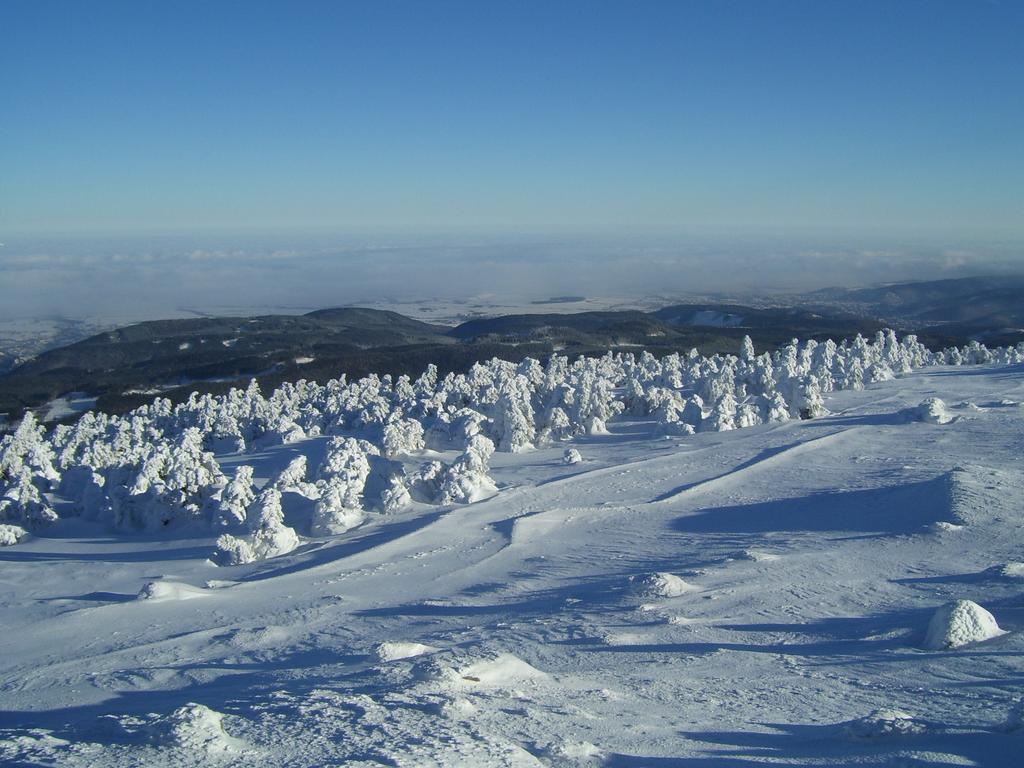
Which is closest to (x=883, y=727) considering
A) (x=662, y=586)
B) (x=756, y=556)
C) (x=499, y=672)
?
(x=499, y=672)

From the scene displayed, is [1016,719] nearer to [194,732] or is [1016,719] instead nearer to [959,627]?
[959,627]

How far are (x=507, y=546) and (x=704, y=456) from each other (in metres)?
15.0

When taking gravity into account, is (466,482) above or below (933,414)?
below

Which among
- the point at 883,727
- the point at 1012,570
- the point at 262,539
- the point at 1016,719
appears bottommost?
the point at 262,539

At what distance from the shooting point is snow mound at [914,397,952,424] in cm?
3609

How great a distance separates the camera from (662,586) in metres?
15.1

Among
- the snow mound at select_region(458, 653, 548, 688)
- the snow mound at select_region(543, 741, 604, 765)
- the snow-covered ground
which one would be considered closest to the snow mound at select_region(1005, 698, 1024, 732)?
the snow-covered ground

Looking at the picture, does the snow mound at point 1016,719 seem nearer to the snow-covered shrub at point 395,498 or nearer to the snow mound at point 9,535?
the snow-covered shrub at point 395,498

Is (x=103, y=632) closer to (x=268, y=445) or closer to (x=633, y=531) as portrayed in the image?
(x=633, y=531)

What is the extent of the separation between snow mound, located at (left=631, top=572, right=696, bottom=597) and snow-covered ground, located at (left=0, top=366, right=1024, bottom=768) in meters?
0.05

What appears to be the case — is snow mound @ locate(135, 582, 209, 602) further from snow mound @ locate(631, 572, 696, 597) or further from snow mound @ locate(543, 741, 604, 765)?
snow mound @ locate(543, 741, 604, 765)

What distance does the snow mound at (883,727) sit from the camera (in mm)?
8055

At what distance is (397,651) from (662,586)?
598 centimetres

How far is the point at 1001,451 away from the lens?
28.0 meters
